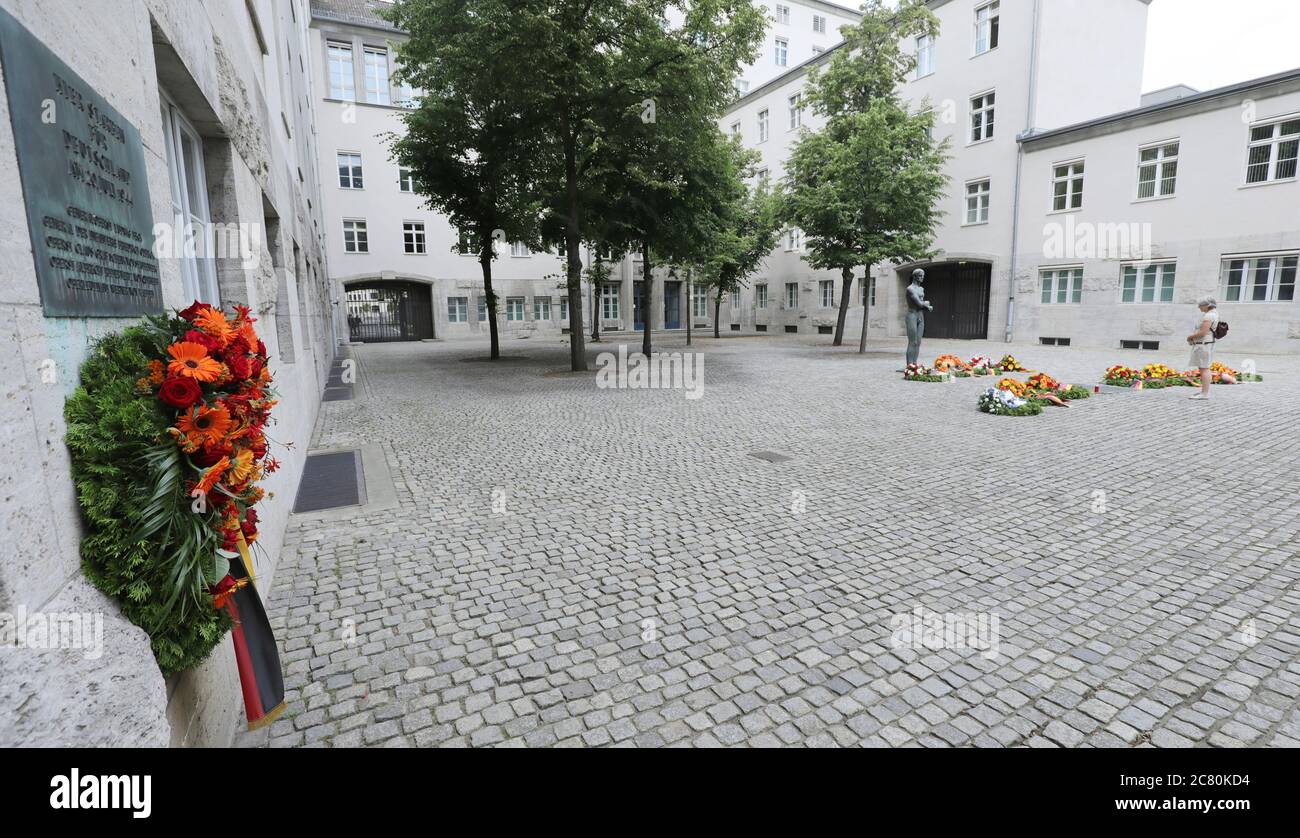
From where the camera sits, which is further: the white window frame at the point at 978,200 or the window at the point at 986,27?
the white window frame at the point at 978,200

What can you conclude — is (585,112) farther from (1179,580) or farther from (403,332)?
(403,332)

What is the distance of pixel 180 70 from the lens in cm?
399

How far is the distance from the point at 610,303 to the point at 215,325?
1726 inches

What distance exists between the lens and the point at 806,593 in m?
4.29

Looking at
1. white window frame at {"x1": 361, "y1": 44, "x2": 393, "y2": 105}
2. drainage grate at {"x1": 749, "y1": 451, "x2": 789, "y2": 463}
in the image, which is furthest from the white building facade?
white window frame at {"x1": 361, "y1": 44, "x2": 393, "y2": 105}

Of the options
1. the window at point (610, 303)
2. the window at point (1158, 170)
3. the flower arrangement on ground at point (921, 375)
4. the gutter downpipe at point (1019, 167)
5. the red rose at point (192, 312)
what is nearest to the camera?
the red rose at point (192, 312)

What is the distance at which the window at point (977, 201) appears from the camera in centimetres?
2730

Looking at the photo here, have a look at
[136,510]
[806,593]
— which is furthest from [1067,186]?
[136,510]

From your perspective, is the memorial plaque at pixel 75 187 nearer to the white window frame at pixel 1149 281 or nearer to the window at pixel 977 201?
the white window frame at pixel 1149 281

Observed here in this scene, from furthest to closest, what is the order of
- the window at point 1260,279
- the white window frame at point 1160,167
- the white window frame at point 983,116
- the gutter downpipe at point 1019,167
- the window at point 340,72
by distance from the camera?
the window at point 340,72 → the white window frame at point 983,116 → the gutter downpipe at point 1019,167 → the white window frame at point 1160,167 → the window at point 1260,279

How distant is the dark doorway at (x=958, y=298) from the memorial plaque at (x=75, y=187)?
1176 inches

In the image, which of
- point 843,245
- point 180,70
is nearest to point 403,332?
point 843,245

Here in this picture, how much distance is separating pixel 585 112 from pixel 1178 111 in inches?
760

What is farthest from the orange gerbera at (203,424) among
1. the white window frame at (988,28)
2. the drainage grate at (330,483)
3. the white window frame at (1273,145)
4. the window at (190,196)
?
the white window frame at (988,28)
